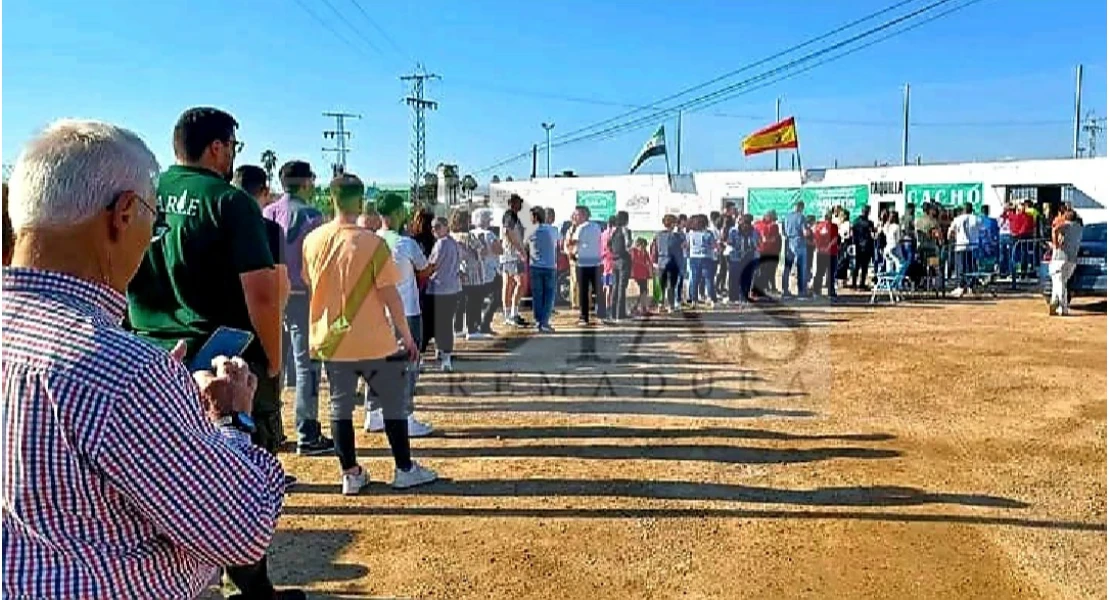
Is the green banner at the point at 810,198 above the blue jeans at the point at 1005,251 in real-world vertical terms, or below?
above

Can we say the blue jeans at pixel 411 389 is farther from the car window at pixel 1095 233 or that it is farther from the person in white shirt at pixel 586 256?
the car window at pixel 1095 233

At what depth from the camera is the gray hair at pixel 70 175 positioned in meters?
1.44

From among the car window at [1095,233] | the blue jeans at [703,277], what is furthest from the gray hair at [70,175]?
the car window at [1095,233]

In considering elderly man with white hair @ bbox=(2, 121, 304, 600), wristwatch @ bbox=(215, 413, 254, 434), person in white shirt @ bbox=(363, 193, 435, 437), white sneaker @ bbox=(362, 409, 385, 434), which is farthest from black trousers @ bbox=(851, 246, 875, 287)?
elderly man with white hair @ bbox=(2, 121, 304, 600)

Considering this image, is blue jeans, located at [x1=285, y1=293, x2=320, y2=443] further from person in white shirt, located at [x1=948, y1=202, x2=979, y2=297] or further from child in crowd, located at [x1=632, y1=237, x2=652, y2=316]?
person in white shirt, located at [x1=948, y1=202, x2=979, y2=297]

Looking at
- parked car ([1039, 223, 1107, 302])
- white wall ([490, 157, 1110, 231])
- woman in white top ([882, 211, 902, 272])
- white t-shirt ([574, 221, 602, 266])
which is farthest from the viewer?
white wall ([490, 157, 1110, 231])

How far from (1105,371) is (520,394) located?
5.85 metres

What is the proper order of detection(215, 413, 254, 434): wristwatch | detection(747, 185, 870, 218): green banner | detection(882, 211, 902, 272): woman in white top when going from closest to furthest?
detection(215, 413, 254, 434): wristwatch
detection(882, 211, 902, 272): woman in white top
detection(747, 185, 870, 218): green banner

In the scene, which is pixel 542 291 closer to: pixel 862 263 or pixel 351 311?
pixel 351 311

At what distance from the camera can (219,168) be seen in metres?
3.45

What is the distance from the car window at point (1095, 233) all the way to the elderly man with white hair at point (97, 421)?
14955 millimetres

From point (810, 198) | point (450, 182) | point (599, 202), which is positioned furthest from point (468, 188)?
point (810, 198)

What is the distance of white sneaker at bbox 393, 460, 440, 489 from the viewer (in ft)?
16.6

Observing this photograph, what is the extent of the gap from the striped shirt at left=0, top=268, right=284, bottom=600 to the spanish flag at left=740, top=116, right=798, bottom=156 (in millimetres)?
30565
